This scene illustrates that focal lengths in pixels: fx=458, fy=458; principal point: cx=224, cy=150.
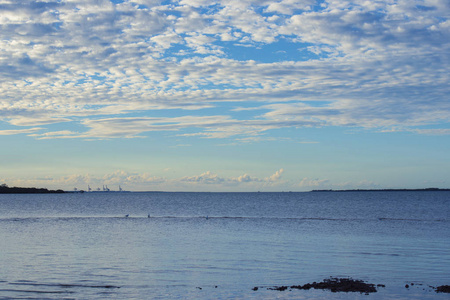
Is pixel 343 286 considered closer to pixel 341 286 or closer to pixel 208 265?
→ pixel 341 286

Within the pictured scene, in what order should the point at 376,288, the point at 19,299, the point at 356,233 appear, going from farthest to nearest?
the point at 356,233, the point at 376,288, the point at 19,299

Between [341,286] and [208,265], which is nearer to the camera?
[341,286]

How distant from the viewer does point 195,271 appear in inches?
997

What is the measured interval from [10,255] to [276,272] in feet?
59.0

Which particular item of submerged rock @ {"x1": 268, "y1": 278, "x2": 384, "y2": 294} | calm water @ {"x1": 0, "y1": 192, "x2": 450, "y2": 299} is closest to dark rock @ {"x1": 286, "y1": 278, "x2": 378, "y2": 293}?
submerged rock @ {"x1": 268, "y1": 278, "x2": 384, "y2": 294}

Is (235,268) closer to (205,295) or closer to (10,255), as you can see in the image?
(205,295)

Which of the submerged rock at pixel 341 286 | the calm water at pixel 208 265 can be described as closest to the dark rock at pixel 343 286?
the submerged rock at pixel 341 286

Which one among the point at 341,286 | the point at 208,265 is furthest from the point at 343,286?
the point at 208,265

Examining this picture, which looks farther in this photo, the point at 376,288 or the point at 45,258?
the point at 45,258

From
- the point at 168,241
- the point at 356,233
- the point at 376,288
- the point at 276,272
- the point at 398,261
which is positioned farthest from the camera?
the point at 356,233

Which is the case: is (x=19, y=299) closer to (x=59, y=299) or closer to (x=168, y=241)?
(x=59, y=299)

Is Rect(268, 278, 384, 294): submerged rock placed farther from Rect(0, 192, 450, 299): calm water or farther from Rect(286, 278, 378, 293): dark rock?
Rect(0, 192, 450, 299): calm water

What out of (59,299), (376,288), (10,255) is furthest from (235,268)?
(10,255)

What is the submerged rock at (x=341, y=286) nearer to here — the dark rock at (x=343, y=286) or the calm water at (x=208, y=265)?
the dark rock at (x=343, y=286)
